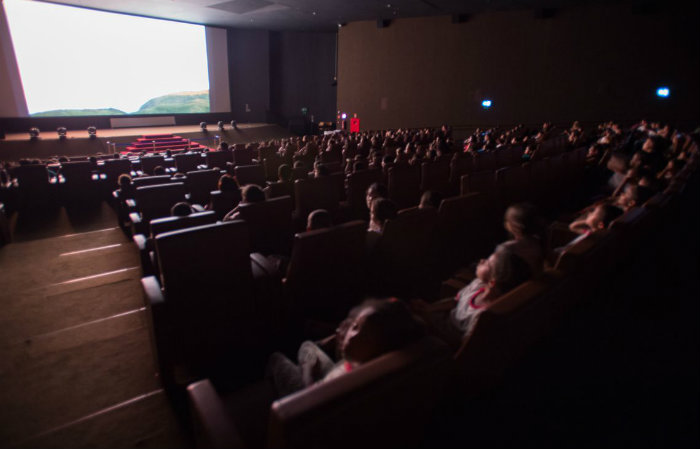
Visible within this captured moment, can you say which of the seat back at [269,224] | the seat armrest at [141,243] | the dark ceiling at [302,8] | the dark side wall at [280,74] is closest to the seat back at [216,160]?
the seat armrest at [141,243]

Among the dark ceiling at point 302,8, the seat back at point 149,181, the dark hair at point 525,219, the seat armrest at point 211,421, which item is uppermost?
the dark ceiling at point 302,8

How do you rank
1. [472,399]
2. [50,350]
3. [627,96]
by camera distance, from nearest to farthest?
1. [472,399]
2. [50,350]
3. [627,96]

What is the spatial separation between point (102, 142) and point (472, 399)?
46.8 feet

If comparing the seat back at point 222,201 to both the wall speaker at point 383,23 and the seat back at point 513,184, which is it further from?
the wall speaker at point 383,23

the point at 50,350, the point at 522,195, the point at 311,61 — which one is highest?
the point at 311,61

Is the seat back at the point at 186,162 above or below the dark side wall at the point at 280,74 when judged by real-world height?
below

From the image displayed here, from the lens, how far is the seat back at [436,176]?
4055mm

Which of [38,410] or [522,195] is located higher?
[522,195]

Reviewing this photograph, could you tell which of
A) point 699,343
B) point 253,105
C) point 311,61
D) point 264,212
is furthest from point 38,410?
point 311,61

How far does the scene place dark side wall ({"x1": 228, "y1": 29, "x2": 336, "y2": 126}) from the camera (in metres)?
17.0

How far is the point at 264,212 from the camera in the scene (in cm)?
271

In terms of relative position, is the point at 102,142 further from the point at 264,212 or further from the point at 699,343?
the point at 699,343

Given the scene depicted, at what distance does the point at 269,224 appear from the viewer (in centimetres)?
276

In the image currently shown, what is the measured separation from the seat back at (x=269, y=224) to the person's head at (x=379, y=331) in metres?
1.77
